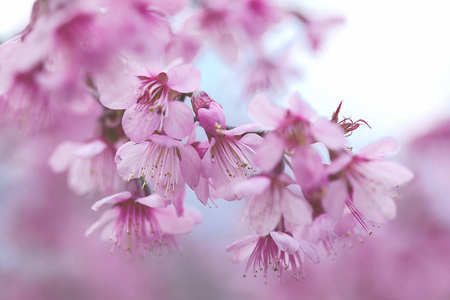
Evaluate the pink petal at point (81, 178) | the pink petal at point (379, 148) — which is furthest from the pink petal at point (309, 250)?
the pink petal at point (81, 178)

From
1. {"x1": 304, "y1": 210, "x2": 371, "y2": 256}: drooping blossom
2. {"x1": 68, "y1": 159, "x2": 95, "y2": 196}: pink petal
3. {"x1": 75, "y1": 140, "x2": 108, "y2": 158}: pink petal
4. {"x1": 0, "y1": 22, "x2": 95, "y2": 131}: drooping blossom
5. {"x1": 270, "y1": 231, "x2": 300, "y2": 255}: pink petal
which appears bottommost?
{"x1": 68, "y1": 159, "x2": 95, "y2": 196}: pink petal

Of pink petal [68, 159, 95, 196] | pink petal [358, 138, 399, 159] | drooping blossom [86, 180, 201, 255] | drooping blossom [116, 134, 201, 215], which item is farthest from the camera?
pink petal [68, 159, 95, 196]

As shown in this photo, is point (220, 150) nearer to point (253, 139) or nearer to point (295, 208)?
point (253, 139)

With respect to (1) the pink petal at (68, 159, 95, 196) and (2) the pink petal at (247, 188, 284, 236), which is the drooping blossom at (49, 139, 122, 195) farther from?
(2) the pink petal at (247, 188, 284, 236)

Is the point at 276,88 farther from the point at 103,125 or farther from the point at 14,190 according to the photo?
the point at 14,190

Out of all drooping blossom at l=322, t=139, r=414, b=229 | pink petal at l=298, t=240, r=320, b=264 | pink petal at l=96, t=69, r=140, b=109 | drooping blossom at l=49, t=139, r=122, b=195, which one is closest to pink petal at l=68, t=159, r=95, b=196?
drooping blossom at l=49, t=139, r=122, b=195

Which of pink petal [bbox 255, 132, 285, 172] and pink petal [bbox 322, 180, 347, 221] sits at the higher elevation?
pink petal [bbox 255, 132, 285, 172]

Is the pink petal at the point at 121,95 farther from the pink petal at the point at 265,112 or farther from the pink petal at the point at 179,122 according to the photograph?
the pink petal at the point at 265,112

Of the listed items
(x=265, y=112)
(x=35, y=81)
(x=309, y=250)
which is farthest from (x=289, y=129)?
(x=35, y=81)
